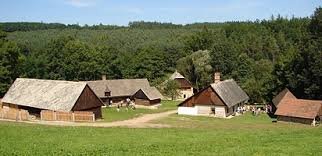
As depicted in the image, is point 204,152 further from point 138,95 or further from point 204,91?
point 138,95

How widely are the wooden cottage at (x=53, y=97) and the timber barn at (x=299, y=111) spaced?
21.8m

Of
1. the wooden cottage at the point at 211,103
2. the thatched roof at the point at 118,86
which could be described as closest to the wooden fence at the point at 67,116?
the wooden cottage at the point at 211,103

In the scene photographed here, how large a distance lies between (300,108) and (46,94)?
3015 cm

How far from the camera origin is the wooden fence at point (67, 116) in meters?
48.7

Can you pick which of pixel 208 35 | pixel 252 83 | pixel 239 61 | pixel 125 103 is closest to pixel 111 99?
pixel 125 103

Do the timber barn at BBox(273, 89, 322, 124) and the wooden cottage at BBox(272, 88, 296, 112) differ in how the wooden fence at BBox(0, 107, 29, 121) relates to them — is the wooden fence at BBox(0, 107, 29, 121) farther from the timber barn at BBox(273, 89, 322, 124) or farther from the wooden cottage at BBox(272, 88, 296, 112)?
the wooden cottage at BBox(272, 88, 296, 112)

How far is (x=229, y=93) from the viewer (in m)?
60.9

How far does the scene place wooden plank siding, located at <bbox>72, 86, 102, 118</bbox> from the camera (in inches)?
1987

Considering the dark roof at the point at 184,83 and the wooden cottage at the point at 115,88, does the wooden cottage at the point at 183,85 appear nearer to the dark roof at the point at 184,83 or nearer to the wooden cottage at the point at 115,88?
the dark roof at the point at 184,83

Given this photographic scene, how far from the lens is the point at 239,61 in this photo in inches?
3479

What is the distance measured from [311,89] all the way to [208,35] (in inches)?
2259

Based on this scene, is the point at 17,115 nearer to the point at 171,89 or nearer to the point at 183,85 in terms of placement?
the point at 171,89

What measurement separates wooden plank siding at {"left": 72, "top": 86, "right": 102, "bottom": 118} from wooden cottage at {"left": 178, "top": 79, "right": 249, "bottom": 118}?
38.7 feet

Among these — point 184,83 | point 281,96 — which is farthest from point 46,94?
point 184,83
